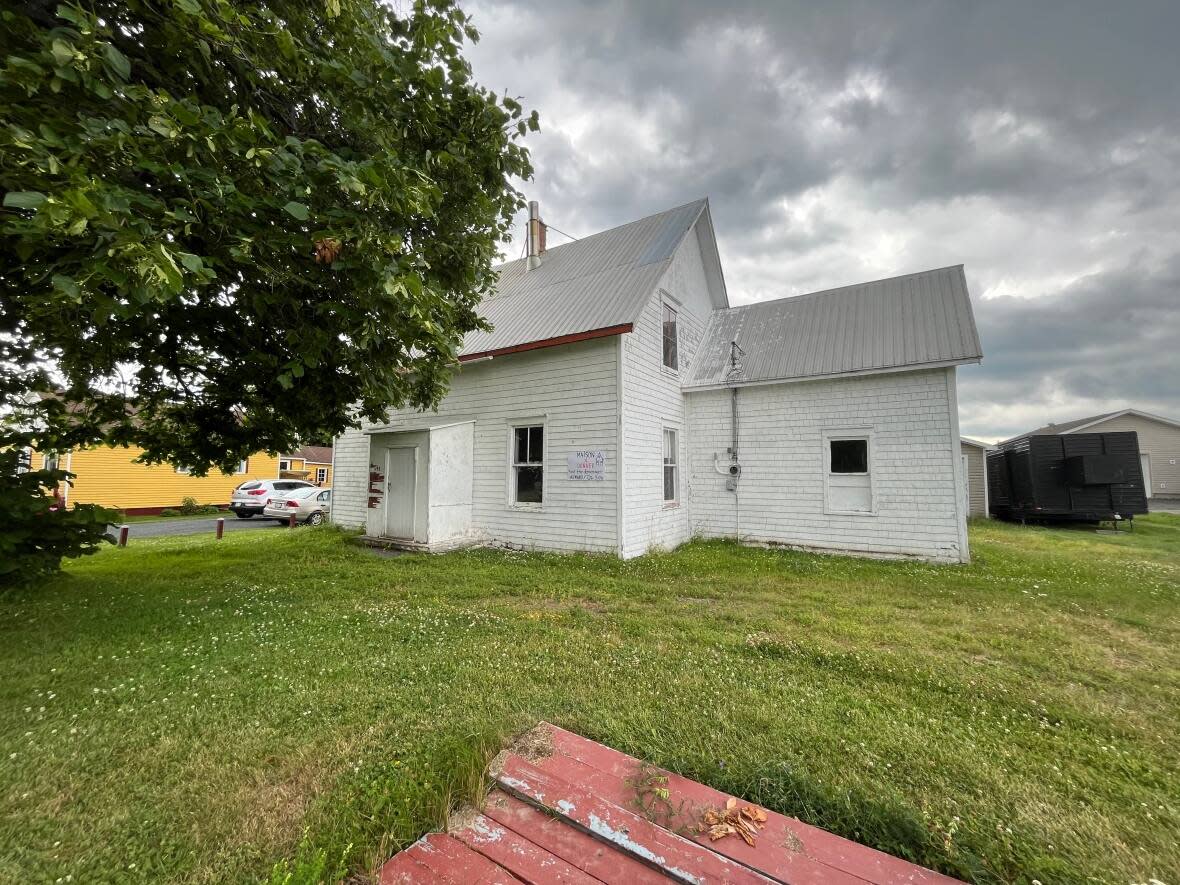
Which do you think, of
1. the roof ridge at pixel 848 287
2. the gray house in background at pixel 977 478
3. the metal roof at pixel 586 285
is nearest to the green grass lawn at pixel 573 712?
the metal roof at pixel 586 285

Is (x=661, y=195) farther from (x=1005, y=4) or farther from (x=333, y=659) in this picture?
(x=333, y=659)

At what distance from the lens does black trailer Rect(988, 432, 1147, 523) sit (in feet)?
43.9

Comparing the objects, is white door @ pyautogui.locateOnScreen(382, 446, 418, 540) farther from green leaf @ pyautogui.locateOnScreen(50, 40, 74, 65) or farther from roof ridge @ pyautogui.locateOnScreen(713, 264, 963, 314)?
roof ridge @ pyautogui.locateOnScreen(713, 264, 963, 314)

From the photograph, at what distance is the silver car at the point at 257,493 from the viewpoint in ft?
59.7

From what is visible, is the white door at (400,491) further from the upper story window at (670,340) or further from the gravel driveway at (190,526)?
the gravel driveway at (190,526)

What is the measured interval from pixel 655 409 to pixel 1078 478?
13.9 m

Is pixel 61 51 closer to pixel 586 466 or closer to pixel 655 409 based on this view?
pixel 586 466

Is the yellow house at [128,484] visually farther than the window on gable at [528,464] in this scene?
Yes

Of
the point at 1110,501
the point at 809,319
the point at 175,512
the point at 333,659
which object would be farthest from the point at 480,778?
the point at 175,512

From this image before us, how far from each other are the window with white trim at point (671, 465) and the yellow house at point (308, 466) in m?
27.1

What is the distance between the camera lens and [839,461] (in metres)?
9.32

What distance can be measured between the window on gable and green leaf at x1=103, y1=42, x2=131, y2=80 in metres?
7.24

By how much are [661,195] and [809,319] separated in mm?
6040

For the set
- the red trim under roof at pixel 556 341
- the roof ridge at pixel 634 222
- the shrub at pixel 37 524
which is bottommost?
the shrub at pixel 37 524
